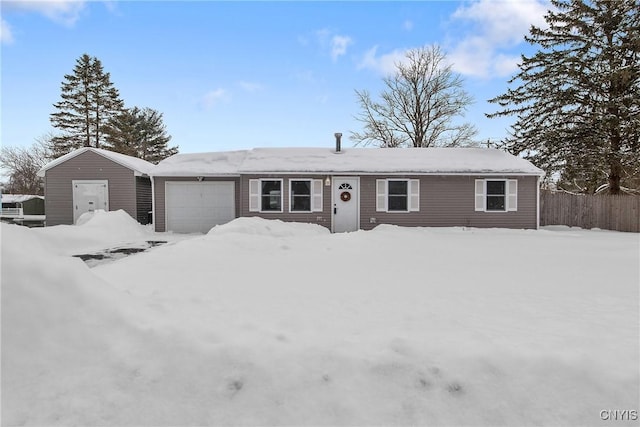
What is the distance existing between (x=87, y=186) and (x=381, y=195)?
1390cm

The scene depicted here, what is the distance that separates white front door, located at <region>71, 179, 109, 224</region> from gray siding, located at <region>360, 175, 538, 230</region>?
40.2 feet

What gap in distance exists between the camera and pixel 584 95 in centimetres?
1873

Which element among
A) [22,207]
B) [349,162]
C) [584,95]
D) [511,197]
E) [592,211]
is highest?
[584,95]

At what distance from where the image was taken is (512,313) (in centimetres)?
380

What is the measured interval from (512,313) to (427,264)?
3101mm

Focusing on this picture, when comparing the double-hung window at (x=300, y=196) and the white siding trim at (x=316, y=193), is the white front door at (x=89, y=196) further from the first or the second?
the white siding trim at (x=316, y=193)

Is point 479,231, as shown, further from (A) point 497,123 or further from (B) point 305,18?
(A) point 497,123

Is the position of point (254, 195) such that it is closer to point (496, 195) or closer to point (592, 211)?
point (496, 195)

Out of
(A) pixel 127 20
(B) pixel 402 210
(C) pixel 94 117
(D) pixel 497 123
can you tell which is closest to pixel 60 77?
(C) pixel 94 117

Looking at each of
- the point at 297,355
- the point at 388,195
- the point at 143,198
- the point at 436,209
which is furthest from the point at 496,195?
the point at 143,198

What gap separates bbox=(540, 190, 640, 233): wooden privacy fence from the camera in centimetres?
1506

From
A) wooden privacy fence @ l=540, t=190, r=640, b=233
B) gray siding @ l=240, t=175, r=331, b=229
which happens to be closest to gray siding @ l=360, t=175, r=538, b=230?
gray siding @ l=240, t=175, r=331, b=229

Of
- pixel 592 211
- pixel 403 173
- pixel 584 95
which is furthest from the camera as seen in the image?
pixel 584 95

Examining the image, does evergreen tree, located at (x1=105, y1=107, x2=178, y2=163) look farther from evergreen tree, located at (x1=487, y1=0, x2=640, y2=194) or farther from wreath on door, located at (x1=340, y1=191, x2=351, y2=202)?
evergreen tree, located at (x1=487, y1=0, x2=640, y2=194)
